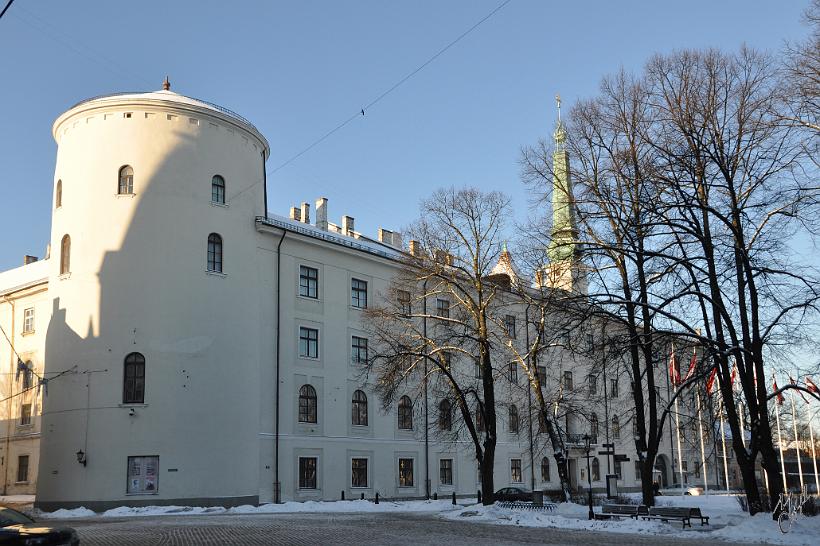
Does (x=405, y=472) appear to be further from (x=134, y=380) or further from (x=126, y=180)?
(x=126, y=180)

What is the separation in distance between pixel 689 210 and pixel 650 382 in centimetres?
682

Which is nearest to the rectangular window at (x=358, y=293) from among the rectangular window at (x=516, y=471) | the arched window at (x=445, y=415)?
the arched window at (x=445, y=415)

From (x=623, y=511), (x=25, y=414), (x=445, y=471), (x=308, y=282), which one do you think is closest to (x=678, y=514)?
(x=623, y=511)

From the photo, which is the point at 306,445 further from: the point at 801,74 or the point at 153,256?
the point at 801,74

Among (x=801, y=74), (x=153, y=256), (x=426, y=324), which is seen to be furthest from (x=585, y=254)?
(x=426, y=324)

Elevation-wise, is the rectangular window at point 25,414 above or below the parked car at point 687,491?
above

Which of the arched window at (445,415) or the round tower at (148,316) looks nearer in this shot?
the round tower at (148,316)

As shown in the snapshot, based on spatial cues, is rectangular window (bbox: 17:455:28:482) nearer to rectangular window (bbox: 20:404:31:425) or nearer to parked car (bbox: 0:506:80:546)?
rectangular window (bbox: 20:404:31:425)

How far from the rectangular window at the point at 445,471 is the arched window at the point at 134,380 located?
19.1m

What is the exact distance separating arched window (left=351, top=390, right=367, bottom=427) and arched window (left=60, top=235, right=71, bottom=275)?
50.8 feet

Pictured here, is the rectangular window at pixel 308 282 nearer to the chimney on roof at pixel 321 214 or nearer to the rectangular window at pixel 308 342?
the rectangular window at pixel 308 342

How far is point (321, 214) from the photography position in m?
49.8

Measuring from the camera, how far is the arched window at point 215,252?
3788cm

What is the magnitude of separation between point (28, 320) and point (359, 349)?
20.2m
